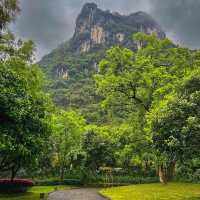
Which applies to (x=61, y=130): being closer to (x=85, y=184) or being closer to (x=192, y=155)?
(x=85, y=184)

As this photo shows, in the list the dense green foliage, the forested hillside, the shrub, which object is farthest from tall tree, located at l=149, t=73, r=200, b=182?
the forested hillside

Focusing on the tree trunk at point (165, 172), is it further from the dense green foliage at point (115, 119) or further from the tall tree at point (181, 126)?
the tall tree at point (181, 126)

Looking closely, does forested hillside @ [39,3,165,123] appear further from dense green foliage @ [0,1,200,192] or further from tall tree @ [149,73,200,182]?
tall tree @ [149,73,200,182]

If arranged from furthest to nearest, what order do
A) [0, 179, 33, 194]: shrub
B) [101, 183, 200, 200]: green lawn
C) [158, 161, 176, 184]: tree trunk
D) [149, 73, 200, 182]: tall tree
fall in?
1. [158, 161, 176, 184]: tree trunk
2. [0, 179, 33, 194]: shrub
3. [101, 183, 200, 200]: green lawn
4. [149, 73, 200, 182]: tall tree

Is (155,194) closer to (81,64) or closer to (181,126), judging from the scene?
(181,126)

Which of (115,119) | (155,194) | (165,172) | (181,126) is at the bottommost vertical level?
(155,194)

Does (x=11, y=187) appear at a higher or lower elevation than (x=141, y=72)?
lower

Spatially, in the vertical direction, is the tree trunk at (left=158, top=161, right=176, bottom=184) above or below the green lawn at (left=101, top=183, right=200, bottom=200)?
above

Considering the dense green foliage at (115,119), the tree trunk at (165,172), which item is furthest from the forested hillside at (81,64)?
the tree trunk at (165,172)

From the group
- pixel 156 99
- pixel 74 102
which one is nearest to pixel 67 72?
pixel 74 102

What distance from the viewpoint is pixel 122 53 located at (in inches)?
1363

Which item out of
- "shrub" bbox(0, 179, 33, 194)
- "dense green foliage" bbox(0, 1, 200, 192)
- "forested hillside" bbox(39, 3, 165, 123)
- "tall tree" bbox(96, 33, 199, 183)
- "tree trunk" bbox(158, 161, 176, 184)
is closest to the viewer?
"dense green foliage" bbox(0, 1, 200, 192)

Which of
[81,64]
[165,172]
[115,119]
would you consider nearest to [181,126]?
[165,172]

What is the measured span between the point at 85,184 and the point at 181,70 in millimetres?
17403
